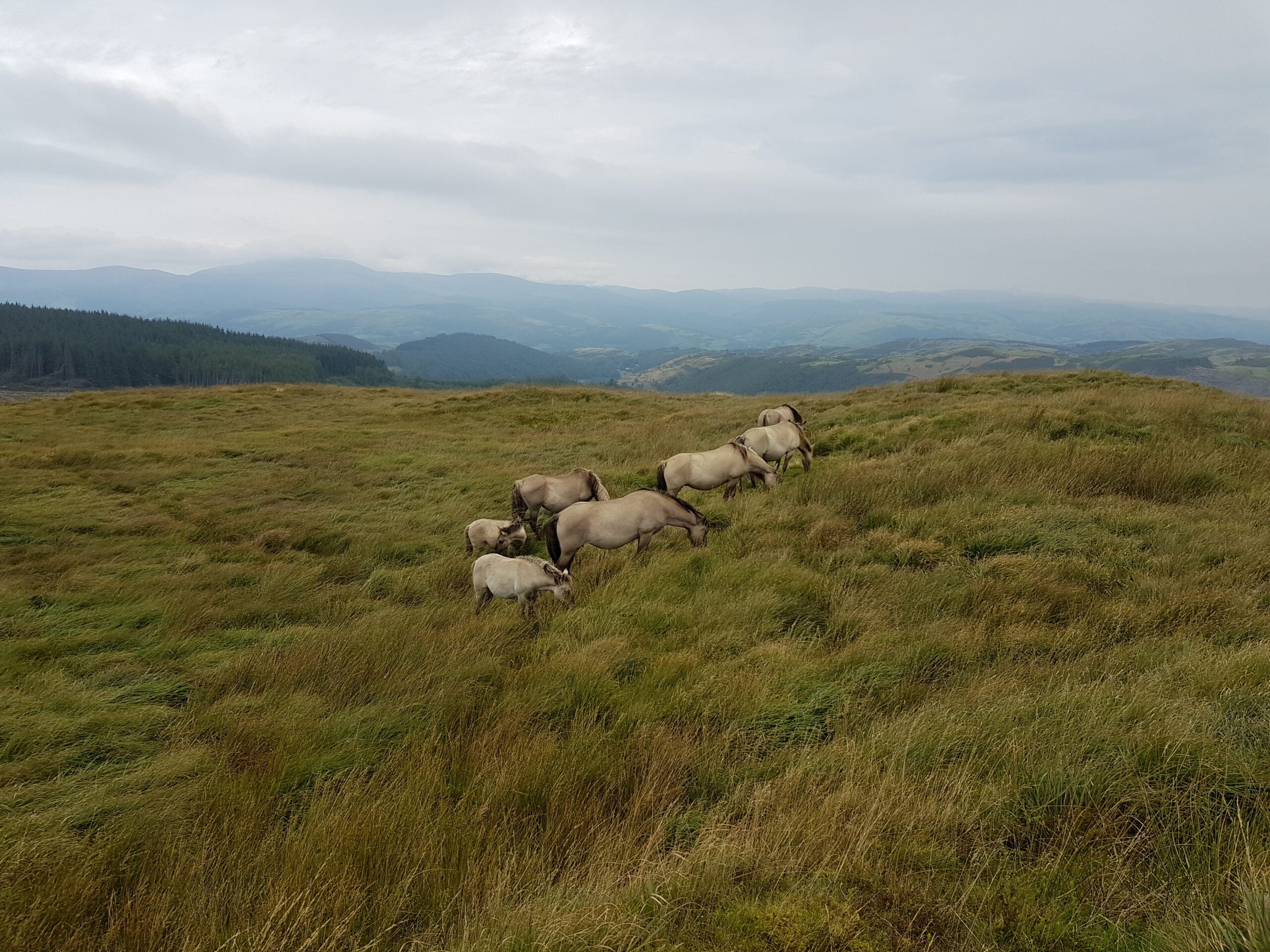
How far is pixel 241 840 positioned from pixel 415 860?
1120 mm

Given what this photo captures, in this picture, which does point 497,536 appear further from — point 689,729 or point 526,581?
point 689,729

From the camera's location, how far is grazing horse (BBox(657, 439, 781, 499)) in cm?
1108

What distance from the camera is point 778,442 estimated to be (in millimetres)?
12938

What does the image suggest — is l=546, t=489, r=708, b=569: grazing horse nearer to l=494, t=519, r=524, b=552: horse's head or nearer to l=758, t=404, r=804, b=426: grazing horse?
l=494, t=519, r=524, b=552: horse's head

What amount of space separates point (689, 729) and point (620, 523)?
14.4 ft

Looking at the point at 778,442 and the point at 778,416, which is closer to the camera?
the point at 778,442

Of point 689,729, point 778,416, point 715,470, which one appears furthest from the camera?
point 778,416

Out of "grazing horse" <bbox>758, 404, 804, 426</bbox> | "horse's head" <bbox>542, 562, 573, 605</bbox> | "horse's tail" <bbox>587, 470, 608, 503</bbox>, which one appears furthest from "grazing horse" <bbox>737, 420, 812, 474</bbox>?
"horse's head" <bbox>542, 562, 573, 605</bbox>

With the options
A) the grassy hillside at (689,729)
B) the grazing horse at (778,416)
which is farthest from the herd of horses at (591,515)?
the grazing horse at (778,416)

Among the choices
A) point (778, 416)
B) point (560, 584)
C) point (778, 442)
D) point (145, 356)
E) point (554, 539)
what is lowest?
point (560, 584)

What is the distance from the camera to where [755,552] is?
8.41 metres

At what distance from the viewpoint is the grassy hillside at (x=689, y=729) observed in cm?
282

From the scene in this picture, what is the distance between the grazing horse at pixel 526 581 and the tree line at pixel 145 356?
126487 millimetres

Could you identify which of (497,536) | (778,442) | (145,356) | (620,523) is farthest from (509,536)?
(145,356)
